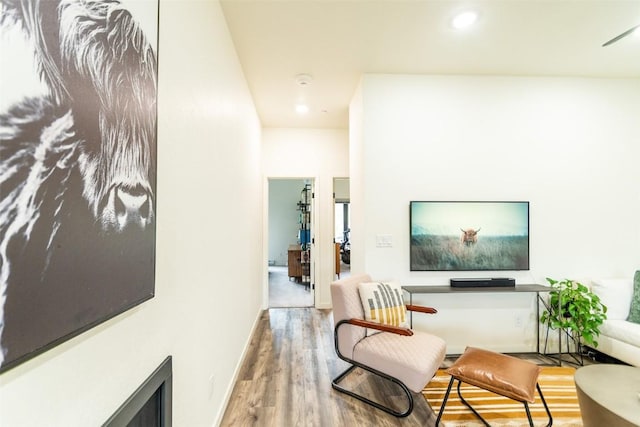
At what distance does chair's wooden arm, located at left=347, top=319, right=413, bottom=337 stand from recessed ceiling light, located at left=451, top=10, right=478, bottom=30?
93.0 inches

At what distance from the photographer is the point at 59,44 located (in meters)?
0.62

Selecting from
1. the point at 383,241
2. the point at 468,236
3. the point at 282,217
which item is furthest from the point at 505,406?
the point at 282,217

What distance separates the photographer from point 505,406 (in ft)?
7.27

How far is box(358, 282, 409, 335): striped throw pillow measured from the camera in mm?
2449

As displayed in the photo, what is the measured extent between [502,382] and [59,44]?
7.98ft

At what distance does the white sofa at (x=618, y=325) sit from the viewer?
2580 millimetres

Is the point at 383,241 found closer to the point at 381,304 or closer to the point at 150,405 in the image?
the point at 381,304

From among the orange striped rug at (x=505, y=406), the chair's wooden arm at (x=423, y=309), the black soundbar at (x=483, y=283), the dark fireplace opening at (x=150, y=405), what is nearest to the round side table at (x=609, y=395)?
the orange striped rug at (x=505, y=406)

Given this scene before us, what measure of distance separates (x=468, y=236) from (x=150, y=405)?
294 centimetres

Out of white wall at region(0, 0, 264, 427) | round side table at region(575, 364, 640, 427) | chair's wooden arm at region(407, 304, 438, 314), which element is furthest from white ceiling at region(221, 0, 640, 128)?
round side table at region(575, 364, 640, 427)

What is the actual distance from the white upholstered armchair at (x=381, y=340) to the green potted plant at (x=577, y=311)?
1.41 metres

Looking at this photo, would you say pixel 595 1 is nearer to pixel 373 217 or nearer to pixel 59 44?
pixel 373 217

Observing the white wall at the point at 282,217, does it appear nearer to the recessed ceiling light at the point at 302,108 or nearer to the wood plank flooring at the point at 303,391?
the recessed ceiling light at the point at 302,108

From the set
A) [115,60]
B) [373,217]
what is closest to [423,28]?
[373,217]
